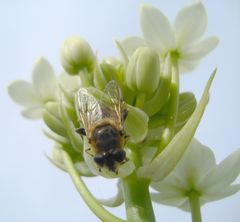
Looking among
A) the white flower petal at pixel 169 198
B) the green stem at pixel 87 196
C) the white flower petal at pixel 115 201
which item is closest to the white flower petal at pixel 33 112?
the green stem at pixel 87 196

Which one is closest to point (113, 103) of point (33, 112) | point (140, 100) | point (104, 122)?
point (104, 122)

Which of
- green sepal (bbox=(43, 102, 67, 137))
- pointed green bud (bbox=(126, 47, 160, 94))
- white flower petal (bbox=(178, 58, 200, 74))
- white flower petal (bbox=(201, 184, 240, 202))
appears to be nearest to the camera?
pointed green bud (bbox=(126, 47, 160, 94))

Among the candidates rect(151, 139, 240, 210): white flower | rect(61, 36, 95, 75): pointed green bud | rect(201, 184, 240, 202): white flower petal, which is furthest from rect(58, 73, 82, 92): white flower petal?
rect(201, 184, 240, 202): white flower petal

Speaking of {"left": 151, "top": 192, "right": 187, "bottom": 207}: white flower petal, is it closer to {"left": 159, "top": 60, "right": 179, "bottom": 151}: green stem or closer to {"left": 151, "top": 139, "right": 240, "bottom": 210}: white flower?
{"left": 151, "top": 139, "right": 240, "bottom": 210}: white flower

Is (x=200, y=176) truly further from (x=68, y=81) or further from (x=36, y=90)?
(x=36, y=90)

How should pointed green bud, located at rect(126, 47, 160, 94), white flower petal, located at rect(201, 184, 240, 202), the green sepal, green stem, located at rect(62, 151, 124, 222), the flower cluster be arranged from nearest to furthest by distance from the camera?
1. green stem, located at rect(62, 151, 124, 222)
2. the flower cluster
3. pointed green bud, located at rect(126, 47, 160, 94)
4. the green sepal
5. white flower petal, located at rect(201, 184, 240, 202)

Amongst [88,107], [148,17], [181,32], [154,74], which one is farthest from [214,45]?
[88,107]
